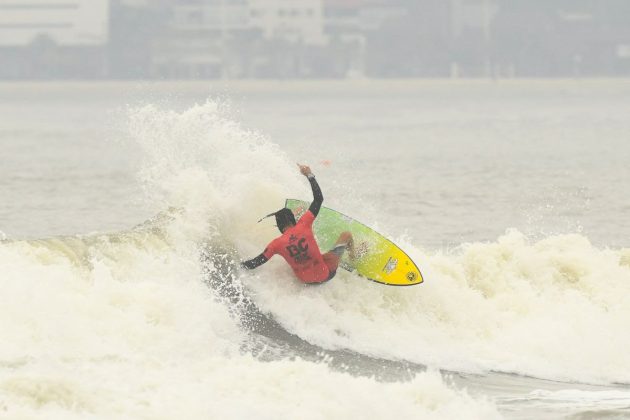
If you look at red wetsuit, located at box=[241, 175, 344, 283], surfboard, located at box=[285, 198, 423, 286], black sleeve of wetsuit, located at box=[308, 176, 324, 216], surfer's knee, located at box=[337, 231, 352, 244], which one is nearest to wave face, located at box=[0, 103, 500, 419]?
surfboard, located at box=[285, 198, 423, 286]

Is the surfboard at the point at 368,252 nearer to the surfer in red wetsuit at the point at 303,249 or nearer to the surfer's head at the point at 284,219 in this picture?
the surfer in red wetsuit at the point at 303,249

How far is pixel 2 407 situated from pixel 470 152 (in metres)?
55.6

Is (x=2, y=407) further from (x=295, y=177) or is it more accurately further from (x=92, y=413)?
(x=295, y=177)

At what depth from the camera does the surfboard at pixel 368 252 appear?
17547 mm

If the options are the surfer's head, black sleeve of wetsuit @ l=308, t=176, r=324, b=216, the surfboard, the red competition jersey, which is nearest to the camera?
the red competition jersey

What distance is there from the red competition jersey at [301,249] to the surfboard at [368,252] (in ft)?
2.85

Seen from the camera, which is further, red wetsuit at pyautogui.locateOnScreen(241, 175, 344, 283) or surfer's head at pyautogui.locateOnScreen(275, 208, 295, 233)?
surfer's head at pyautogui.locateOnScreen(275, 208, 295, 233)

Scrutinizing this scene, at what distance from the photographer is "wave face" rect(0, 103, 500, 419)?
12320 millimetres

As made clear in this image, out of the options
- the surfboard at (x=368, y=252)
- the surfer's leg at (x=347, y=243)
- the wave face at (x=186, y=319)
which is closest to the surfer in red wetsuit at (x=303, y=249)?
the wave face at (x=186, y=319)

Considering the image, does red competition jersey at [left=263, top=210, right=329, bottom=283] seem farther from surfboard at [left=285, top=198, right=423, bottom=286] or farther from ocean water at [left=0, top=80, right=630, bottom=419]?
surfboard at [left=285, top=198, right=423, bottom=286]

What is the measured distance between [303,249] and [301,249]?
0.08 feet

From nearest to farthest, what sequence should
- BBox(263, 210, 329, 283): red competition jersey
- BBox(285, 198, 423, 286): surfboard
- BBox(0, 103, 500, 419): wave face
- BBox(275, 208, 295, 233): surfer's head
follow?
BBox(0, 103, 500, 419): wave face < BBox(263, 210, 329, 283): red competition jersey < BBox(275, 208, 295, 233): surfer's head < BBox(285, 198, 423, 286): surfboard

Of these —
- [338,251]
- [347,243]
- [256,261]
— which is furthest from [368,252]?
[256,261]

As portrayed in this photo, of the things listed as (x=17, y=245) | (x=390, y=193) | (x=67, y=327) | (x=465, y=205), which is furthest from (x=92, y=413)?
(x=390, y=193)
